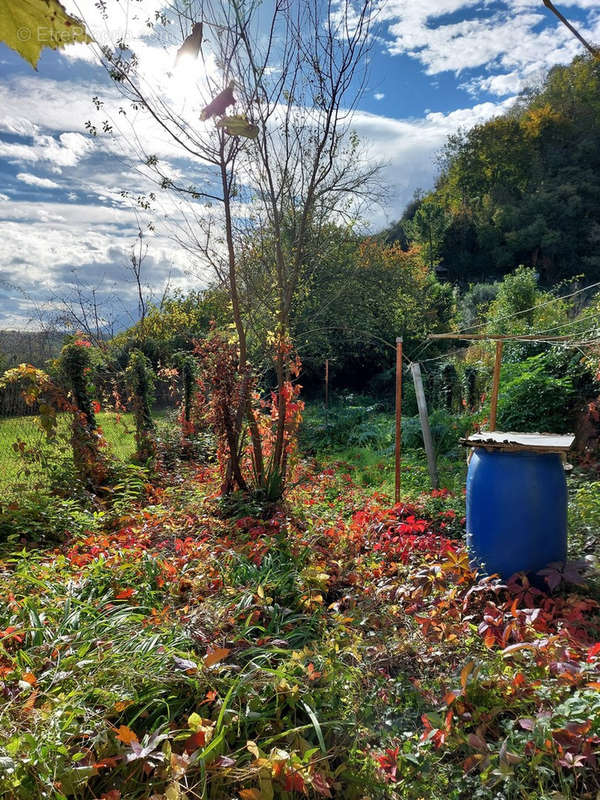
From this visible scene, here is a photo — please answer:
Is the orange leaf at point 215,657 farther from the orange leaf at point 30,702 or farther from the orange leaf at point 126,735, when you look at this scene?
the orange leaf at point 30,702

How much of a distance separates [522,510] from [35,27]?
3000 mm

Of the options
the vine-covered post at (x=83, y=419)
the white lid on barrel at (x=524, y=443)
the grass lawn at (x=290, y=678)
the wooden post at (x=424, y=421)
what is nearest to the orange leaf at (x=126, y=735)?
the grass lawn at (x=290, y=678)

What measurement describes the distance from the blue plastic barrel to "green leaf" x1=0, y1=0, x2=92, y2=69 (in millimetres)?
2840

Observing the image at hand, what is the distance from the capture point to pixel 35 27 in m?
0.67

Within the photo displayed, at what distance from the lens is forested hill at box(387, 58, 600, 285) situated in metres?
25.3

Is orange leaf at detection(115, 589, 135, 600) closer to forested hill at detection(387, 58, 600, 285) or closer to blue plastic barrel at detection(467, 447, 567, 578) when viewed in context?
blue plastic barrel at detection(467, 447, 567, 578)

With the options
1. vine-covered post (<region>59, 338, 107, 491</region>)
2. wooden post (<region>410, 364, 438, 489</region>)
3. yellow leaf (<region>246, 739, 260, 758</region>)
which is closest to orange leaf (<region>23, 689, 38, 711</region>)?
yellow leaf (<region>246, 739, 260, 758</region>)

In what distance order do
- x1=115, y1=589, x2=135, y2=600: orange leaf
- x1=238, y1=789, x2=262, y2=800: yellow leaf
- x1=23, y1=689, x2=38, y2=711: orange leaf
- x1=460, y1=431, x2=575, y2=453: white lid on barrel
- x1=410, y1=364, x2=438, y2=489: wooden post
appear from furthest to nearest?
x1=410, y1=364, x2=438, y2=489: wooden post
x1=460, y1=431, x2=575, y2=453: white lid on barrel
x1=115, y1=589, x2=135, y2=600: orange leaf
x1=23, y1=689, x2=38, y2=711: orange leaf
x1=238, y1=789, x2=262, y2=800: yellow leaf

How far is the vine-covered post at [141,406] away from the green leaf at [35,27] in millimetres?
5948

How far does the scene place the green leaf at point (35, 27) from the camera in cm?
67

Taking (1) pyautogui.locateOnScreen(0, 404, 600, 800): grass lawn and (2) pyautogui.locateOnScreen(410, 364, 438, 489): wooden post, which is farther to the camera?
(2) pyautogui.locateOnScreen(410, 364, 438, 489): wooden post

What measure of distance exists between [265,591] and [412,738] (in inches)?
42.0

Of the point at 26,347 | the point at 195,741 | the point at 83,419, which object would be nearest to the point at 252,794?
the point at 195,741

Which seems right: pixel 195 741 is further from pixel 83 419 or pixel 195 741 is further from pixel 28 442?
pixel 28 442
